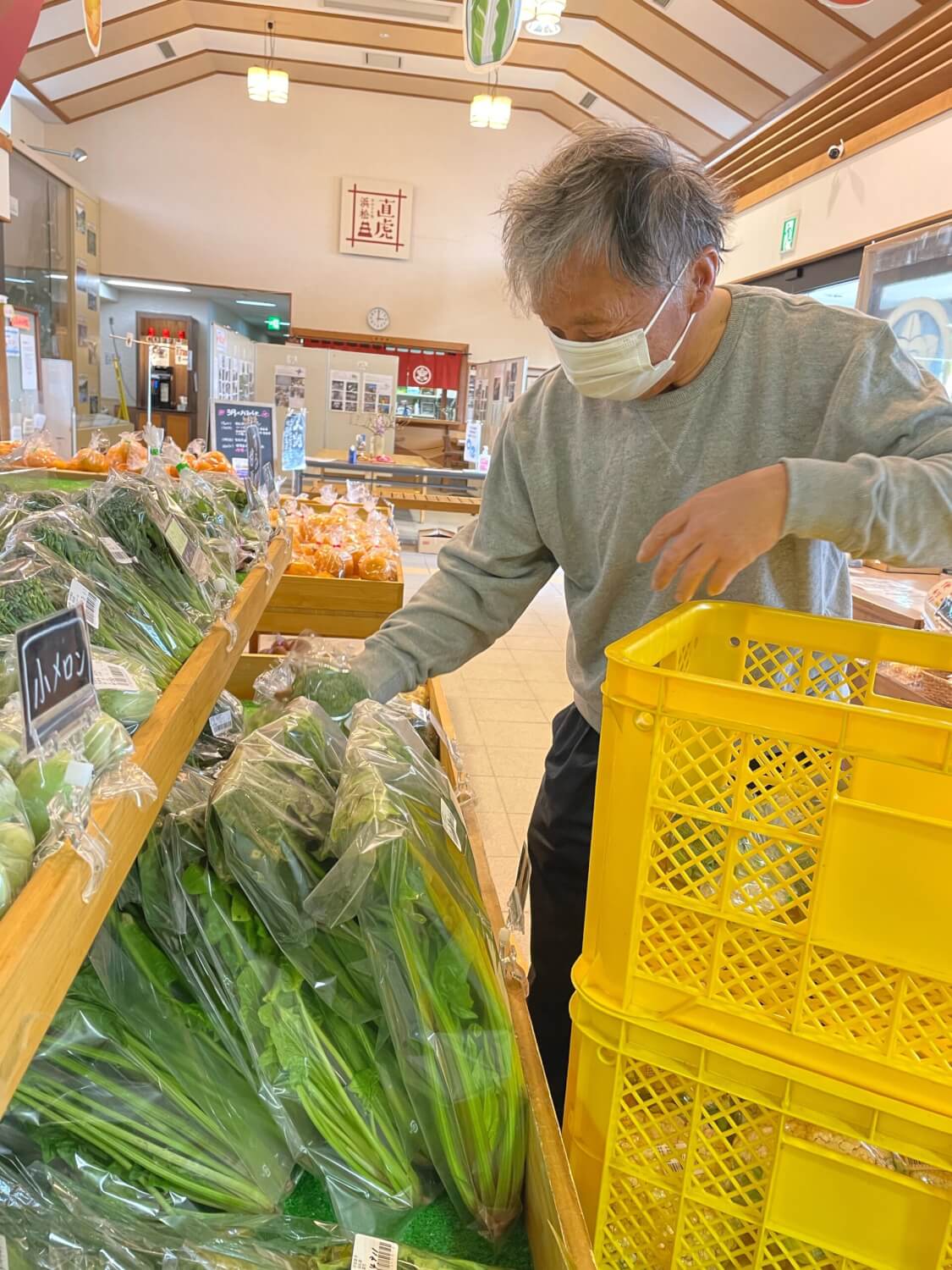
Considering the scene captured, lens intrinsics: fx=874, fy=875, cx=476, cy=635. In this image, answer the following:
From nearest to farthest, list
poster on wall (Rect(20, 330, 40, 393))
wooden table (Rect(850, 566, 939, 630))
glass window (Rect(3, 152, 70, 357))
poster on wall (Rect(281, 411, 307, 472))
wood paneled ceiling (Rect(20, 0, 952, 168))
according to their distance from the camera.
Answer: wooden table (Rect(850, 566, 939, 630)) → poster on wall (Rect(281, 411, 307, 472)) → wood paneled ceiling (Rect(20, 0, 952, 168)) → poster on wall (Rect(20, 330, 40, 393)) → glass window (Rect(3, 152, 70, 357))

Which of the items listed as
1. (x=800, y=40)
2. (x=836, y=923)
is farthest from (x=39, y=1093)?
(x=800, y=40)

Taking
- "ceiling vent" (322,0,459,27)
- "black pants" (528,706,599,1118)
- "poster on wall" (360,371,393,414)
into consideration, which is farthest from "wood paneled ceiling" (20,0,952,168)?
"black pants" (528,706,599,1118)

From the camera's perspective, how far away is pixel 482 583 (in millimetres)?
1572

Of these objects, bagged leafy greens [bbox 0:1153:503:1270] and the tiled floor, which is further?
the tiled floor

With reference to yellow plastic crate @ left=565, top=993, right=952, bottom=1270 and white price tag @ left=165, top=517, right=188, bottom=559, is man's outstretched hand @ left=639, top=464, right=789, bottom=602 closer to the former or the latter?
yellow plastic crate @ left=565, top=993, right=952, bottom=1270

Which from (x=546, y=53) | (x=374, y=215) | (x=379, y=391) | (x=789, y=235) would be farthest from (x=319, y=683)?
(x=374, y=215)

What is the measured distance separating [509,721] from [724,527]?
3.80 m

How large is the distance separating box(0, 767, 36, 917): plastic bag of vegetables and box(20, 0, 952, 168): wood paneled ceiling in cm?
628

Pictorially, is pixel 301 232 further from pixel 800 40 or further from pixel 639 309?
pixel 639 309

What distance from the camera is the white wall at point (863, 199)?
200 inches

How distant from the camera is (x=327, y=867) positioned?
98cm

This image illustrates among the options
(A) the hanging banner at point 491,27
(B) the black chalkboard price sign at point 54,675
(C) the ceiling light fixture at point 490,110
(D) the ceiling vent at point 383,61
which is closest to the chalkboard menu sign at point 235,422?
(A) the hanging banner at point 491,27

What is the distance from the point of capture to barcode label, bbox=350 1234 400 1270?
79cm

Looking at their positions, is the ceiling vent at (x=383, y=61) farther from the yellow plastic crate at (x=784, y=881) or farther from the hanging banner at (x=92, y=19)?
the yellow plastic crate at (x=784, y=881)
